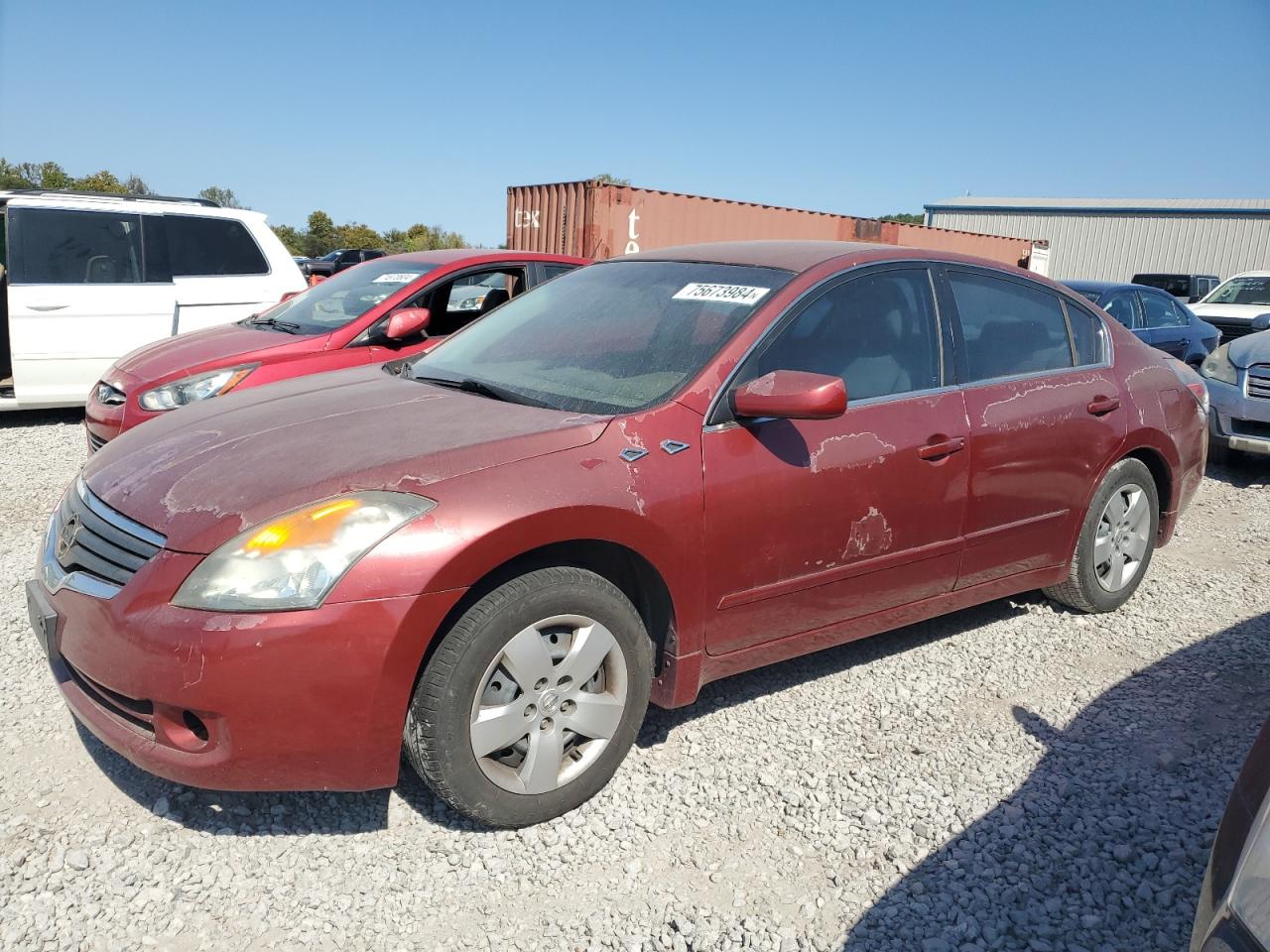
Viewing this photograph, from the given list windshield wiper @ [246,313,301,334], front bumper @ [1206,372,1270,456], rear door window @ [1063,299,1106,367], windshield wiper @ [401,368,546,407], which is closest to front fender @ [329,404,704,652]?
windshield wiper @ [401,368,546,407]

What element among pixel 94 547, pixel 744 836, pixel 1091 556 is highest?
pixel 94 547

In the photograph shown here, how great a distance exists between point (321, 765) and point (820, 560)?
65.2 inches

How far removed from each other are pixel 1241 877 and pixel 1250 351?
731 centimetres

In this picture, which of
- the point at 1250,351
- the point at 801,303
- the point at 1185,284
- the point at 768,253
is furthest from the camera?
the point at 1185,284

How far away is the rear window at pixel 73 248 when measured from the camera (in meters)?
7.38

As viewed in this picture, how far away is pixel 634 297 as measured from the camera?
3496 millimetres

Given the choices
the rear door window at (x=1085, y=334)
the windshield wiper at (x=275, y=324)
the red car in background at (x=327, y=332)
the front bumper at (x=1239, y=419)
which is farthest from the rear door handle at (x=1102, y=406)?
the windshield wiper at (x=275, y=324)

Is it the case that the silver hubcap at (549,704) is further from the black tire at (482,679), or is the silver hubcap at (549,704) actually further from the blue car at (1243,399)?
the blue car at (1243,399)

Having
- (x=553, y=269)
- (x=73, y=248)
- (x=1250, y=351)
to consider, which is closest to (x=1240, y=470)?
(x=1250, y=351)

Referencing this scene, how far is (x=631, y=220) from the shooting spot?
12.7m

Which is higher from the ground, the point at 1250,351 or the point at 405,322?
the point at 405,322

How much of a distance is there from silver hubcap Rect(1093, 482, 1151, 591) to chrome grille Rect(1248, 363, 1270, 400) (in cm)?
378

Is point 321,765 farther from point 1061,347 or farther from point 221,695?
point 1061,347

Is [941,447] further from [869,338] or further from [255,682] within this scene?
[255,682]
